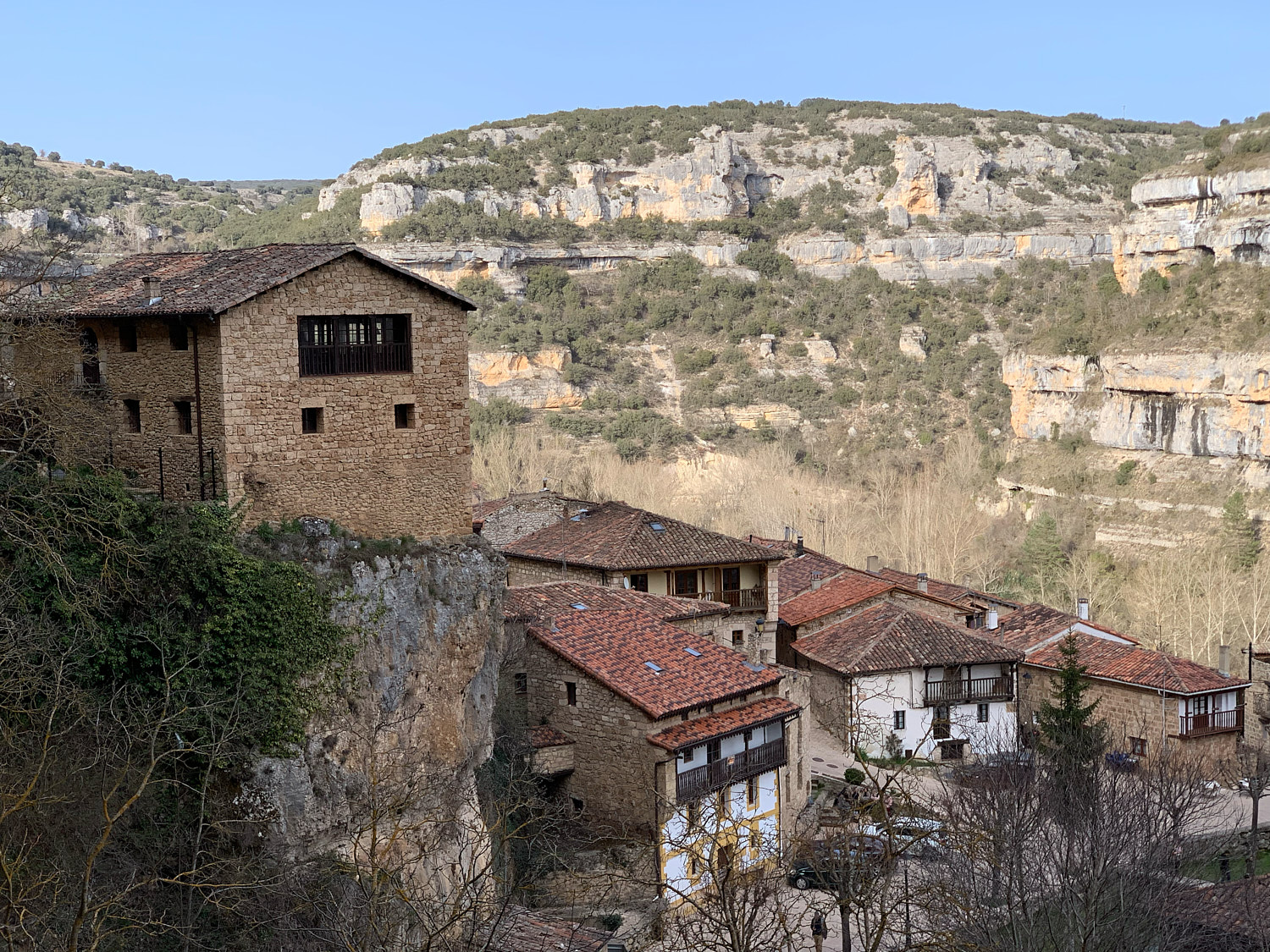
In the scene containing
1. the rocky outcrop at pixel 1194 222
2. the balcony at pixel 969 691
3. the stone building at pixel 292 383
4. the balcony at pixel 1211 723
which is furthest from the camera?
the rocky outcrop at pixel 1194 222

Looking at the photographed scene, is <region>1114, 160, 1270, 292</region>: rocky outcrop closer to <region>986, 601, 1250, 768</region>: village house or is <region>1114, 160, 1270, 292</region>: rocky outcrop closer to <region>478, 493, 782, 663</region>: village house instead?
<region>986, 601, 1250, 768</region>: village house

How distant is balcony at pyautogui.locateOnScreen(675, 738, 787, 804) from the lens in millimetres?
25172

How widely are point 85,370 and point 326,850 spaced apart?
8633 millimetres

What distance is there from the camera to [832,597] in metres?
40.5

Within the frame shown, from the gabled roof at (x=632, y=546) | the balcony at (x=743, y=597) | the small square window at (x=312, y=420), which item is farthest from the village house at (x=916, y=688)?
the small square window at (x=312, y=420)

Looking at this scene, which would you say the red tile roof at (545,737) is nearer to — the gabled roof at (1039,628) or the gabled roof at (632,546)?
the gabled roof at (632,546)

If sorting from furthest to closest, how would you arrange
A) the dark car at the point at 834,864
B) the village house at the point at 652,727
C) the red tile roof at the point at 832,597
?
1. the red tile roof at the point at 832,597
2. the village house at the point at 652,727
3. the dark car at the point at 834,864

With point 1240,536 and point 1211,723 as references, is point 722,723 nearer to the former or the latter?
point 1211,723

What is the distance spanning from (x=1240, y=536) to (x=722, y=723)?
42925 mm

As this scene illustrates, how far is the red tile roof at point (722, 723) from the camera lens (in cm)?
2516

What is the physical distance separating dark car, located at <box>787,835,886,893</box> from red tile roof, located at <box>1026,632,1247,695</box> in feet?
40.6

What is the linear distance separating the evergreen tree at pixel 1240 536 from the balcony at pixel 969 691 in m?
27.3

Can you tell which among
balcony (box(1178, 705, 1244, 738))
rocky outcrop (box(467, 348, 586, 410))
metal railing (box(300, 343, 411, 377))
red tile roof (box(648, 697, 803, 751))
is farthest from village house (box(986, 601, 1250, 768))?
rocky outcrop (box(467, 348, 586, 410))

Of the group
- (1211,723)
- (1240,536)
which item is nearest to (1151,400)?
(1240,536)
